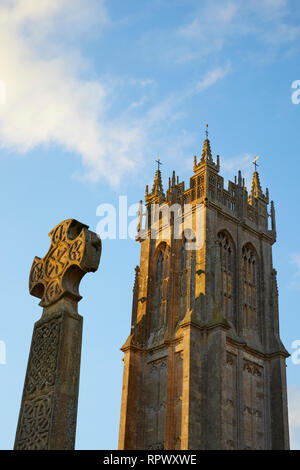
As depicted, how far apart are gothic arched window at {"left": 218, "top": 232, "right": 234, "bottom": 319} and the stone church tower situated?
7cm

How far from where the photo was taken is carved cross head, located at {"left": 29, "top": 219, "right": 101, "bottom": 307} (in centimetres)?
823

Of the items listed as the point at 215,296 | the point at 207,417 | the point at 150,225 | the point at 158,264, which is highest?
the point at 150,225

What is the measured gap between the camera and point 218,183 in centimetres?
4184

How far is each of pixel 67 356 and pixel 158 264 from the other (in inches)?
1338

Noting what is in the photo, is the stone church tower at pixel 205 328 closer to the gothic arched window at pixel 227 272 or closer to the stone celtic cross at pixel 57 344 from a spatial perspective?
the gothic arched window at pixel 227 272

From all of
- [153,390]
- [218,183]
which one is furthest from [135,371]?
[218,183]

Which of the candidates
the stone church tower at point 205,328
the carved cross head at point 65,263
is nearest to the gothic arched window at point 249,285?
the stone church tower at point 205,328

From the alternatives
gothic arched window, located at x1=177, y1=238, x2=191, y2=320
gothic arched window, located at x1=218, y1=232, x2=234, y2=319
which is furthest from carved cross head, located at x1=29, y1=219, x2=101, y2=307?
gothic arched window, located at x1=218, y1=232, x2=234, y2=319

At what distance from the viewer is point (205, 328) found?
3591 centimetres

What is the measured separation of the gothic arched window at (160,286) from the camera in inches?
1564

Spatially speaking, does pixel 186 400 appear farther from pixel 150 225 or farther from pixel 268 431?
pixel 150 225

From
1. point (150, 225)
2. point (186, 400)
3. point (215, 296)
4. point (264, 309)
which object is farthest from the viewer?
point (150, 225)

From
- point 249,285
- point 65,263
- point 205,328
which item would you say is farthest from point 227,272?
point 65,263

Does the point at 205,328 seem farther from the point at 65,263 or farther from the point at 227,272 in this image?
the point at 65,263
